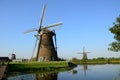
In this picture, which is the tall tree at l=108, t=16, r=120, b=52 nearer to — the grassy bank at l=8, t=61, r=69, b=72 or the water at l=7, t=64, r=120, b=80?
the water at l=7, t=64, r=120, b=80

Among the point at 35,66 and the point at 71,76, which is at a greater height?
the point at 35,66

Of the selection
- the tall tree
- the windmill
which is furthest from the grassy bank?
the tall tree

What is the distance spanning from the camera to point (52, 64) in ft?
161

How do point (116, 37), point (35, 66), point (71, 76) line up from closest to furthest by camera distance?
point (116, 37), point (71, 76), point (35, 66)

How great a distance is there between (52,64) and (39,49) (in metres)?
5.36

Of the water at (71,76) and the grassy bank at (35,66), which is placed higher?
the grassy bank at (35,66)

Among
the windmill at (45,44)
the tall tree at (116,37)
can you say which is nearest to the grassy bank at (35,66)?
the windmill at (45,44)

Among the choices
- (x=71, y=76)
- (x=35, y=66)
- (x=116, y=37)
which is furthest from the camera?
(x=35, y=66)

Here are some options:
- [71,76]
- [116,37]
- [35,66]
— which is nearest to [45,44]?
[35,66]

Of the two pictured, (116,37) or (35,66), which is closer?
(116,37)

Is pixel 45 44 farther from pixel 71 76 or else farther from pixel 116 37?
pixel 116 37

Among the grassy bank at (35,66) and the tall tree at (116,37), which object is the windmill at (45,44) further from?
the tall tree at (116,37)

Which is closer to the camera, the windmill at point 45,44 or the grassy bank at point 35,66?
the grassy bank at point 35,66

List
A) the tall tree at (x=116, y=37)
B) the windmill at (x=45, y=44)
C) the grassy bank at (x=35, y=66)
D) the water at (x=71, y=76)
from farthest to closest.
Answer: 1. the windmill at (x=45, y=44)
2. the grassy bank at (x=35, y=66)
3. the water at (x=71, y=76)
4. the tall tree at (x=116, y=37)
